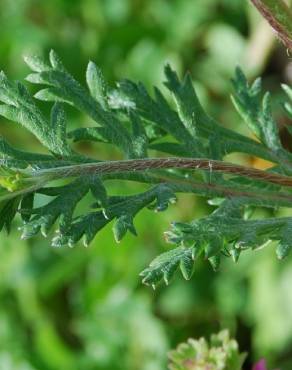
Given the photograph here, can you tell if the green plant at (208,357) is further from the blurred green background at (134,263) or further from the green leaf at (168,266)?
the blurred green background at (134,263)

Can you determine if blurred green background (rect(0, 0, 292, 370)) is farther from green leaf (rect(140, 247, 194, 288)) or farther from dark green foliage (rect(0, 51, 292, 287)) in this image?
green leaf (rect(140, 247, 194, 288))

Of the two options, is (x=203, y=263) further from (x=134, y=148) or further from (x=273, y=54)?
(x=134, y=148)

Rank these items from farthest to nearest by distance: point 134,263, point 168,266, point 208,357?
point 134,263 < point 208,357 < point 168,266

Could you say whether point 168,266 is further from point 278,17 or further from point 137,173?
point 278,17

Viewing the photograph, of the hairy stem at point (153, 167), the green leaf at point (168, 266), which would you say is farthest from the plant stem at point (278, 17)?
the green leaf at point (168, 266)

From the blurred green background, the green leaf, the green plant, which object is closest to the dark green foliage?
the green leaf

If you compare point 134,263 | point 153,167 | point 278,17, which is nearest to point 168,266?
point 153,167
